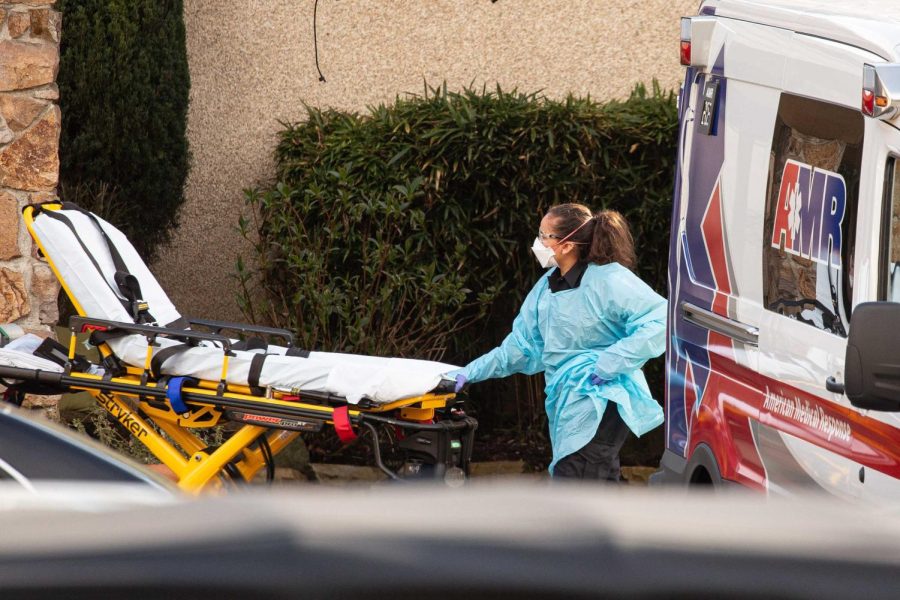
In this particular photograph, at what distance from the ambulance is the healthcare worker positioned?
1.19 ft

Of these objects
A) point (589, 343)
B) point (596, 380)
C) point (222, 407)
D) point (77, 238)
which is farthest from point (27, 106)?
point (596, 380)

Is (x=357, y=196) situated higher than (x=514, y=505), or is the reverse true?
(x=514, y=505)

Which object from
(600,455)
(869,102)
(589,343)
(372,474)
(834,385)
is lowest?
(372,474)

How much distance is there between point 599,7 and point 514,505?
757cm

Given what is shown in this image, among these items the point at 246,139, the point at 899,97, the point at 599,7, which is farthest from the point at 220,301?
the point at 899,97

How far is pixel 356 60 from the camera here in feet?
26.3

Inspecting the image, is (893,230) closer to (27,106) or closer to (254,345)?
(254,345)

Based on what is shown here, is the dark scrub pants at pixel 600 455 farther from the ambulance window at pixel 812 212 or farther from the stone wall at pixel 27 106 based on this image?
the stone wall at pixel 27 106

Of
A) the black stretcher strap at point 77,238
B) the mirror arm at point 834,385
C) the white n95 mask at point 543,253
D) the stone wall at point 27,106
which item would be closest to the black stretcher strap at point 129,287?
the black stretcher strap at point 77,238

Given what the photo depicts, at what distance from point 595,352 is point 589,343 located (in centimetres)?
5

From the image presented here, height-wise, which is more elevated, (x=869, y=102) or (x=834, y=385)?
(x=869, y=102)

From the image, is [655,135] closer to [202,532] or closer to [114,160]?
[114,160]

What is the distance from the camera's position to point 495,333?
7398 millimetres

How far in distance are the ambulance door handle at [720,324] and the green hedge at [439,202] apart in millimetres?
2438
